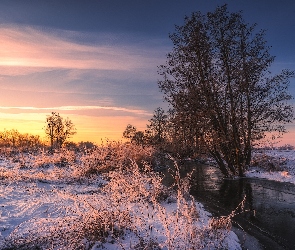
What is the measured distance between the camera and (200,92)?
54.4ft

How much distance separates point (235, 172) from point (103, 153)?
8170 millimetres

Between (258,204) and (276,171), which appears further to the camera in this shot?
(276,171)

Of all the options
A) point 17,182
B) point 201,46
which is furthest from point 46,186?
point 201,46

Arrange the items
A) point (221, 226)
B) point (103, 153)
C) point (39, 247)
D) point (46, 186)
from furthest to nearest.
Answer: point (103, 153) → point (46, 186) → point (221, 226) → point (39, 247)

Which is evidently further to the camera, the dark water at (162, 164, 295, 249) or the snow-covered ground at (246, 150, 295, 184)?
the snow-covered ground at (246, 150, 295, 184)

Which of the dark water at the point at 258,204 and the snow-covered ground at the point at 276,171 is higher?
the snow-covered ground at the point at 276,171

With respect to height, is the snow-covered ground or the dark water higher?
the snow-covered ground

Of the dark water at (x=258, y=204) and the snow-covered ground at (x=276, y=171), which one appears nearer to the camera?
the dark water at (x=258, y=204)

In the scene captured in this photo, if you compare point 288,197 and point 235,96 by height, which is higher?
point 235,96

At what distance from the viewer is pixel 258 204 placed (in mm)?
10836

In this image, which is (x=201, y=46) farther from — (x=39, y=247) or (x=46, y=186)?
(x=39, y=247)

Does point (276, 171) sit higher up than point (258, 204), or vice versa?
point (276, 171)

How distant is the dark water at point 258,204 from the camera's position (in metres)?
7.42

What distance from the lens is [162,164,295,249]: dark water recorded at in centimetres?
742
